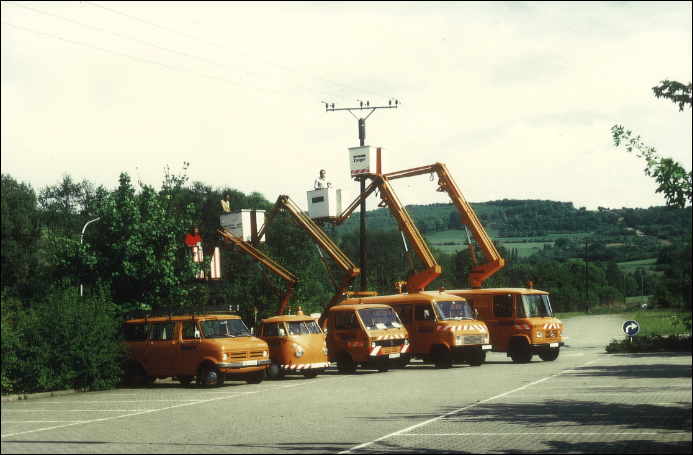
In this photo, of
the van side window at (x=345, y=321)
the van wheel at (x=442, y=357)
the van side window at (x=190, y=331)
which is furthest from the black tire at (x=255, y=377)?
the van wheel at (x=442, y=357)

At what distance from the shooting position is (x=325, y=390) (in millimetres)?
18953

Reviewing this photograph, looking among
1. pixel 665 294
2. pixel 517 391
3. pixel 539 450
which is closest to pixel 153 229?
pixel 517 391

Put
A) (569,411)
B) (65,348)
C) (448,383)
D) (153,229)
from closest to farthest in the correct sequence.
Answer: (569,411) < (65,348) < (448,383) < (153,229)

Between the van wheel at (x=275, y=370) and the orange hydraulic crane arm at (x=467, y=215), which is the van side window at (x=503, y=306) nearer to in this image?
the orange hydraulic crane arm at (x=467, y=215)

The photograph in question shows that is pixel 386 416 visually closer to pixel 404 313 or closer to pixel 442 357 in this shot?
pixel 442 357

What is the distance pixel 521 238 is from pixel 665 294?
5422 centimetres

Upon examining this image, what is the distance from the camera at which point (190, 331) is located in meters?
20.6

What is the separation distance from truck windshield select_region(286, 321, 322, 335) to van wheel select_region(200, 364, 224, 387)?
132 inches

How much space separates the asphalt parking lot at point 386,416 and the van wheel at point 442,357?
358 centimetres

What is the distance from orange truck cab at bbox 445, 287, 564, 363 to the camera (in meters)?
27.0

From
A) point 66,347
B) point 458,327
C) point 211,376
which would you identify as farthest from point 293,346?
point 66,347

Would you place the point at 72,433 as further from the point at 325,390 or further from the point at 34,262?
the point at 325,390

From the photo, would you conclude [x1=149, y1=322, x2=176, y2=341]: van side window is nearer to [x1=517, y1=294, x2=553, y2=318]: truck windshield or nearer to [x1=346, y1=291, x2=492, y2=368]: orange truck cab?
[x1=346, y1=291, x2=492, y2=368]: orange truck cab

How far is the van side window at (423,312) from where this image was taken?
25812 millimetres
